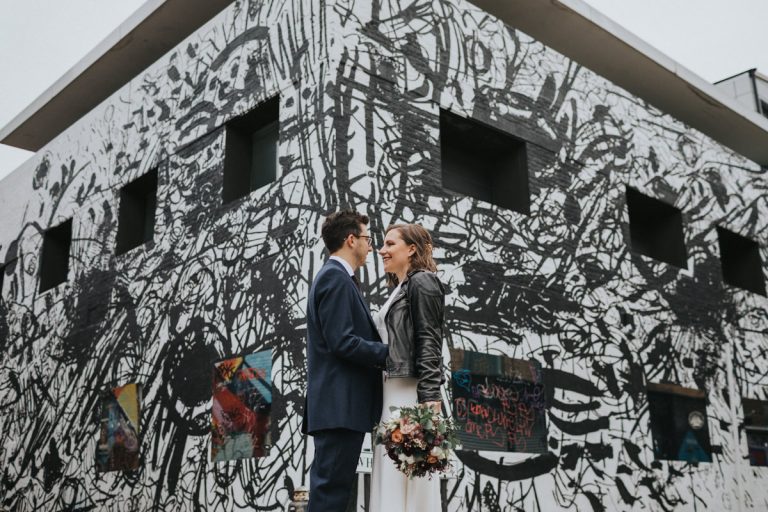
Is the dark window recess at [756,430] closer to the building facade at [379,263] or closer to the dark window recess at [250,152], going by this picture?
the building facade at [379,263]

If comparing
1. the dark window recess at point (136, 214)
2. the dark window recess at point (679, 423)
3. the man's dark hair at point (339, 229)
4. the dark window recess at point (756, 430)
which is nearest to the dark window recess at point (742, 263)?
the dark window recess at point (756, 430)

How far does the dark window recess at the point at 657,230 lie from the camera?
464 inches

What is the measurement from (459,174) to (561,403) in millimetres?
2923

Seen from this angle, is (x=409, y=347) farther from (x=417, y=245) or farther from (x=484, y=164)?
(x=484, y=164)

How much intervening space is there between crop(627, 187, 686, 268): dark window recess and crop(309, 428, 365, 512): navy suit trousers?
862cm

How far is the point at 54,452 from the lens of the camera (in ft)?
35.3

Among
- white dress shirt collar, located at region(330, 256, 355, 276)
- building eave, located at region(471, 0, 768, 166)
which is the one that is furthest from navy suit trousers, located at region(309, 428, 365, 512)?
building eave, located at region(471, 0, 768, 166)

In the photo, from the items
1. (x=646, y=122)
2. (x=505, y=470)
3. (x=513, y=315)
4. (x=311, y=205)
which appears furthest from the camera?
(x=646, y=122)

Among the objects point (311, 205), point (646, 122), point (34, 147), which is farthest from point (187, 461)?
point (34, 147)

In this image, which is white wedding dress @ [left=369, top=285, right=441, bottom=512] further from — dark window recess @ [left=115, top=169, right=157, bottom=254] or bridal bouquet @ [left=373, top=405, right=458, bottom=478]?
dark window recess @ [left=115, top=169, right=157, bottom=254]

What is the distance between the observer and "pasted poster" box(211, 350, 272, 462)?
7.67 m

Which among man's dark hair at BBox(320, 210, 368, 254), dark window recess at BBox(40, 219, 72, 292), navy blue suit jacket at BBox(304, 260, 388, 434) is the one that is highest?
dark window recess at BBox(40, 219, 72, 292)

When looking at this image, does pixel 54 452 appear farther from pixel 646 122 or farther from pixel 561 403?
pixel 646 122

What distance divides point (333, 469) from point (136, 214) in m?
7.82
